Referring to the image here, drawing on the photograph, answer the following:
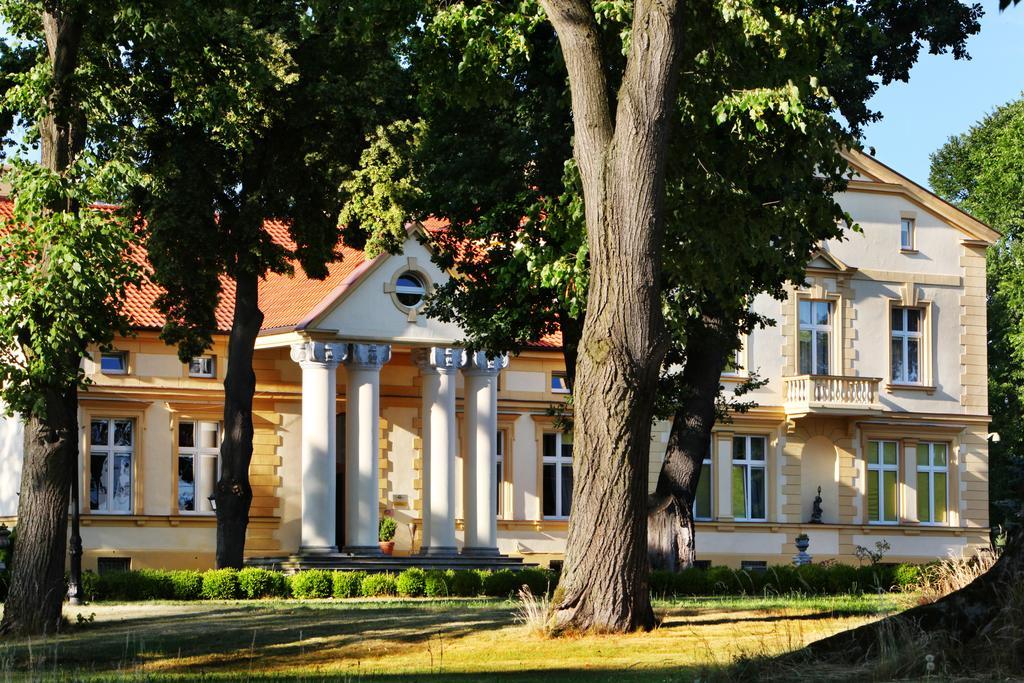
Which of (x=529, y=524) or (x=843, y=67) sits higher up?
(x=843, y=67)

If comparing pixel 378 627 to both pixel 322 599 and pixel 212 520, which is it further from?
pixel 212 520

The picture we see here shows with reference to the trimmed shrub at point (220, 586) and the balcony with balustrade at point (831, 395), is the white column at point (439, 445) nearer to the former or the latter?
the trimmed shrub at point (220, 586)

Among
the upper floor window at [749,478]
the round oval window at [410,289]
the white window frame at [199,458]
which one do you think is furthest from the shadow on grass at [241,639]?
the upper floor window at [749,478]

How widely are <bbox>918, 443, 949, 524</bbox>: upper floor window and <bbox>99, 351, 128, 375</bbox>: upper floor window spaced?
22.4 metres

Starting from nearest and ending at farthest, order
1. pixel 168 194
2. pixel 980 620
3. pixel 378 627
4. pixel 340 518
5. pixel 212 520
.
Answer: pixel 980 620, pixel 378 627, pixel 168 194, pixel 212 520, pixel 340 518

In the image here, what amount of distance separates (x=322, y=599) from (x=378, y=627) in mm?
12344

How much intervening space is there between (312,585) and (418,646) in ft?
50.5

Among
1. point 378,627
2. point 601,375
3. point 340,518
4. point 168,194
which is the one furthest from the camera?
point 340,518

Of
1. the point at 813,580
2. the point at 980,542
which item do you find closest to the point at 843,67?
the point at 813,580

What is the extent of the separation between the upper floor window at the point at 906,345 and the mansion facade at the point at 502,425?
0.07 m

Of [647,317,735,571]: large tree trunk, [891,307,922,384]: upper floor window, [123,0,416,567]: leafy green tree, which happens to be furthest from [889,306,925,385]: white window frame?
[123,0,416,567]: leafy green tree

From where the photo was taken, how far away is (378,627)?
19.4m

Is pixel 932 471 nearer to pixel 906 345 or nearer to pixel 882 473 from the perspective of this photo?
pixel 882 473

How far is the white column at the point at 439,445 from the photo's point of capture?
3878 cm
